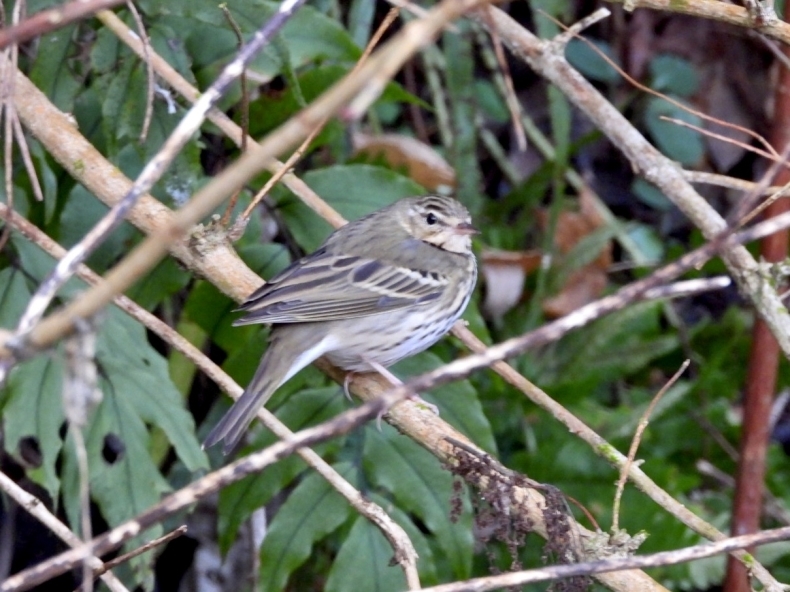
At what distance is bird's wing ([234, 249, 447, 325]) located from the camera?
3059mm

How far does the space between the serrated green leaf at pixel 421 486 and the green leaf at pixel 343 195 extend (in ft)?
2.25

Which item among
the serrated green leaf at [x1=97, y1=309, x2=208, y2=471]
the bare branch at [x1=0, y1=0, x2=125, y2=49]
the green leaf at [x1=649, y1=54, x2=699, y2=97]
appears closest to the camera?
the bare branch at [x1=0, y1=0, x2=125, y2=49]

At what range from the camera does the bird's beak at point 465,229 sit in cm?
376

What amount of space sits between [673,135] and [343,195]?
9.19 feet

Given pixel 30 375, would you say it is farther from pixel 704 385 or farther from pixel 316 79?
pixel 704 385

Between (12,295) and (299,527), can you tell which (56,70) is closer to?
(12,295)

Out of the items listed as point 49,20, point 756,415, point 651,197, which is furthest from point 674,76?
point 49,20

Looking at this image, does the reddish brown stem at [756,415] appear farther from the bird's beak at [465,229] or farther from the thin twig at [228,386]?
the thin twig at [228,386]

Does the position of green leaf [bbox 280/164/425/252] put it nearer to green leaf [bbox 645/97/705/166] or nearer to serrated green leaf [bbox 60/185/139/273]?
serrated green leaf [bbox 60/185/139/273]


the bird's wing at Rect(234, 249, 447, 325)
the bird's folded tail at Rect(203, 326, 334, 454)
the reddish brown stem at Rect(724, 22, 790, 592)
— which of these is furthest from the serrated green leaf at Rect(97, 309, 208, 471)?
the reddish brown stem at Rect(724, 22, 790, 592)

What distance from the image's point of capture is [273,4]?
314cm

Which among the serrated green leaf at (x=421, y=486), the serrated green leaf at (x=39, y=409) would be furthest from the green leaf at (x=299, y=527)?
the serrated green leaf at (x=39, y=409)

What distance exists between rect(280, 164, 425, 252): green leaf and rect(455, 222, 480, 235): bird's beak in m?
0.39

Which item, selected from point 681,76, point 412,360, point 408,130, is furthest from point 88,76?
point 681,76
